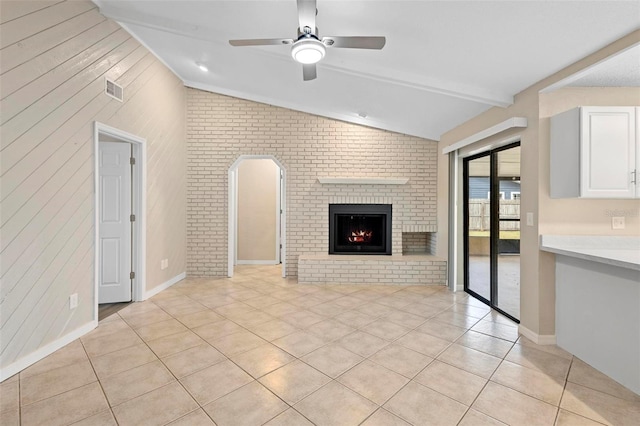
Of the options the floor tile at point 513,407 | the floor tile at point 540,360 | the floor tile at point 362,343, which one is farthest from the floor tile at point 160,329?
the floor tile at point 540,360

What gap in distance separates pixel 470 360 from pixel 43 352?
3586 millimetres

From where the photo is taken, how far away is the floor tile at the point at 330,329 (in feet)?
9.29

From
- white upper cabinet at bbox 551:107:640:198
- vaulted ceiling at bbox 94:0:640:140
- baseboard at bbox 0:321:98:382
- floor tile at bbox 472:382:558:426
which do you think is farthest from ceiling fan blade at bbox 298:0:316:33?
baseboard at bbox 0:321:98:382

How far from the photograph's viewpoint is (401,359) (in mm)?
2404

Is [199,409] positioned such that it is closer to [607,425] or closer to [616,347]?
[607,425]

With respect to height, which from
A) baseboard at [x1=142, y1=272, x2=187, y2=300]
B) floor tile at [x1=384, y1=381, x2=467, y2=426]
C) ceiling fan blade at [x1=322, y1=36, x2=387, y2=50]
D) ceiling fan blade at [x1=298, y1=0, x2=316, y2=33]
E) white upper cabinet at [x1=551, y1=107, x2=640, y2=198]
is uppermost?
ceiling fan blade at [x1=298, y1=0, x2=316, y2=33]

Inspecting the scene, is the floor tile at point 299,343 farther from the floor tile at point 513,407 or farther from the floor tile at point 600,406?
the floor tile at point 600,406

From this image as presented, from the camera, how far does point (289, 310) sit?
3.56 metres

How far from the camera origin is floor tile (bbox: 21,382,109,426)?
5.63 feet

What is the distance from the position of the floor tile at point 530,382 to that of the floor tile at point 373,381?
74cm

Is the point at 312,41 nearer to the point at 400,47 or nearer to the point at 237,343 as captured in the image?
the point at 400,47

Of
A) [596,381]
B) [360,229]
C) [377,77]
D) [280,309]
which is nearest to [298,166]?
[360,229]

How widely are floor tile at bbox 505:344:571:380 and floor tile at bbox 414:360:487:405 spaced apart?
0.55 metres

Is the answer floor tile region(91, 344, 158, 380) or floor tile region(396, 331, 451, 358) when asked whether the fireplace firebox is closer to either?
floor tile region(396, 331, 451, 358)
